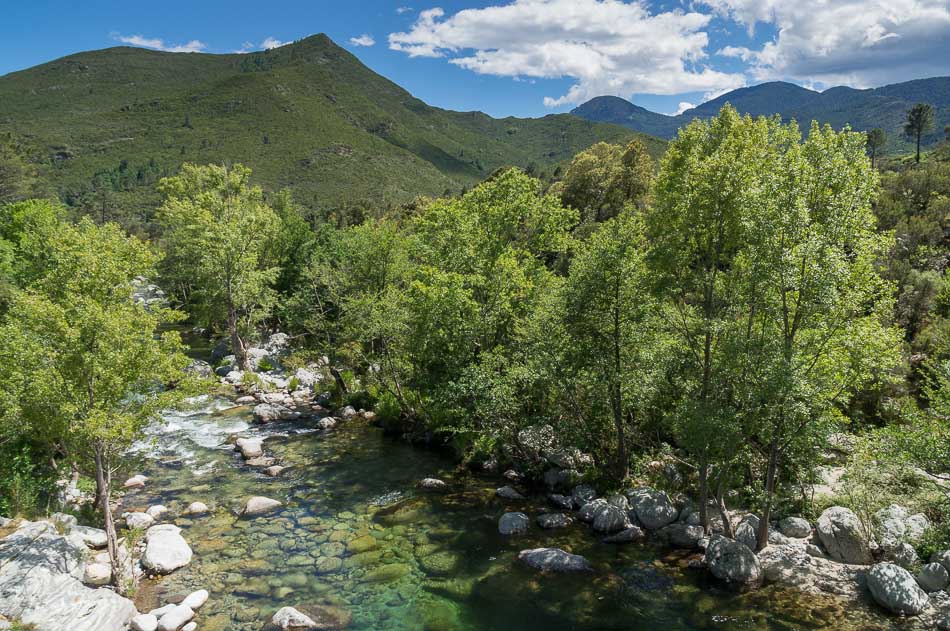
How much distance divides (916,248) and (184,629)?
47082 millimetres

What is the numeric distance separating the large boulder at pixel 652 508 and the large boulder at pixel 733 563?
268cm

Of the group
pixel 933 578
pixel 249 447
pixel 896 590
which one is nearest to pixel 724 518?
pixel 896 590

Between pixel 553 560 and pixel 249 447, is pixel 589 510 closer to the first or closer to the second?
pixel 553 560

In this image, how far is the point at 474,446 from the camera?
82.8 feet

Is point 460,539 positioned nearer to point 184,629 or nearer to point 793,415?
point 184,629

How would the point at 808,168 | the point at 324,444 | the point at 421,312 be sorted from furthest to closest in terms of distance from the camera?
the point at 324,444
the point at 421,312
the point at 808,168

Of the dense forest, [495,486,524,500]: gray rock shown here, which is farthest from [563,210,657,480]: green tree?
[495,486,524,500]: gray rock

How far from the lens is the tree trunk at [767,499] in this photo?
597 inches

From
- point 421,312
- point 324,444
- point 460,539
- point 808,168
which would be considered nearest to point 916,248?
point 808,168

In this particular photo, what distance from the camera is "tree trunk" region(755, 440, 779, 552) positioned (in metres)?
15.2

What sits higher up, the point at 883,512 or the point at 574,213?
the point at 574,213

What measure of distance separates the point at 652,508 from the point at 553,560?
4.83m

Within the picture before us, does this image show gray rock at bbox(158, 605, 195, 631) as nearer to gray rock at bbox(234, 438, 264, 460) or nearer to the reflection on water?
the reflection on water

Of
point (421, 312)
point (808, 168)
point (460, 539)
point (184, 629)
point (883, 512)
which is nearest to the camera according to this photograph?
point (184, 629)
